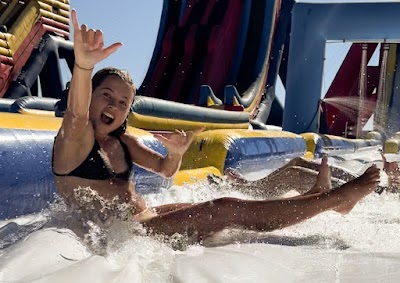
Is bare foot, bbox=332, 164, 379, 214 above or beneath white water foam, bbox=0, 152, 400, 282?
above

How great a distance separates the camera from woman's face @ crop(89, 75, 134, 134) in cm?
141

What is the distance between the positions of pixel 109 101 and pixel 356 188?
0.73m

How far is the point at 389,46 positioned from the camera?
10.4 meters

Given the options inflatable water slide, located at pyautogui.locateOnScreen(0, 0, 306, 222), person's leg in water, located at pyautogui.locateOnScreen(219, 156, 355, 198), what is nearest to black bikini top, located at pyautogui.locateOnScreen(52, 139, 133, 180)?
inflatable water slide, located at pyautogui.locateOnScreen(0, 0, 306, 222)

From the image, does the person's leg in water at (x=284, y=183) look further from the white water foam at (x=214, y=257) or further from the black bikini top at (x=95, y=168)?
the black bikini top at (x=95, y=168)

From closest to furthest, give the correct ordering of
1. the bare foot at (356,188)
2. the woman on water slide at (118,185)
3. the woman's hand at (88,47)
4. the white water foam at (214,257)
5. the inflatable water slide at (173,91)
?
the white water foam at (214,257) < the woman's hand at (88,47) < the woman on water slide at (118,185) < the bare foot at (356,188) < the inflatable water slide at (173,91)

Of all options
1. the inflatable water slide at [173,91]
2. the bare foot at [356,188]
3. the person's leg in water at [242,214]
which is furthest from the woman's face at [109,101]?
the bare foot at [356,188]

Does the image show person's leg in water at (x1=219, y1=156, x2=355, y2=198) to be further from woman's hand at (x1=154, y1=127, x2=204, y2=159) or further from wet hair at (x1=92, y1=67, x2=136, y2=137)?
wet hair at (x1=92, y1=67, x2=136, y2=137)

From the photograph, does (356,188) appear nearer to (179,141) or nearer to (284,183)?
(179,141)

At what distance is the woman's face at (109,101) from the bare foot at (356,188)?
63 cm

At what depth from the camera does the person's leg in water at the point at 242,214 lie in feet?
4.62

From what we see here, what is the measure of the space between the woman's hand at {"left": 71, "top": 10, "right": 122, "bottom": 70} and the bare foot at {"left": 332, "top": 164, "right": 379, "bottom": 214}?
0.74 meters

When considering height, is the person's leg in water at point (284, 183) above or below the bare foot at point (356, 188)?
below

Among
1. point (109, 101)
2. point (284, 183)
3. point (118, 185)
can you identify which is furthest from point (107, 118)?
point (284, 183)
